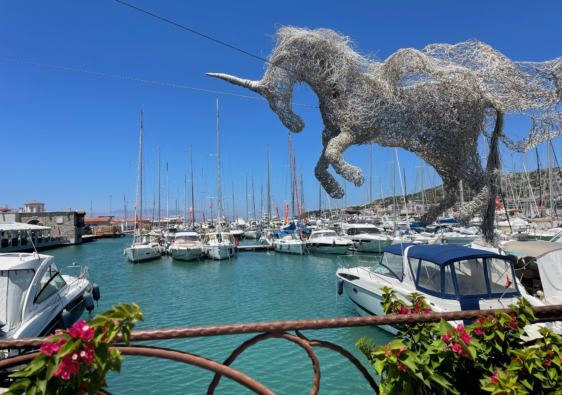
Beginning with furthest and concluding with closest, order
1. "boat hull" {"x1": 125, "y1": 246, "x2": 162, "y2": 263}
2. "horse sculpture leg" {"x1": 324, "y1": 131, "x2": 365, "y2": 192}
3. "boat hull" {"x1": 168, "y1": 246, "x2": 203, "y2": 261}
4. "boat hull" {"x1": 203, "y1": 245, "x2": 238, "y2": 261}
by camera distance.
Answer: "boat hull" {"x1": 203, "y1": 245, "x2": 238, "y2": 261}
"boat hull" {"x1": 125, "y1": 246, "x2": 162, "y2": 263}
"boat hull" {"x1": 168, "y1": 246, "x2": 203, "y2": 261}
"horse sculpture leg" {"x1": 324, "y1": 131, "x2": 365, "y2": 192}

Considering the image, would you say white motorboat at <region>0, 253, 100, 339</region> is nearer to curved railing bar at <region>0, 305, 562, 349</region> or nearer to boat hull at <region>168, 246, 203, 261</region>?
curved railing bar at <region>0, 305, 562, 349</region>

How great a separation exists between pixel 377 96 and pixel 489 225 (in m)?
3.40

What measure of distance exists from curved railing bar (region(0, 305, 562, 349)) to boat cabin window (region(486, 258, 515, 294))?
219 inches

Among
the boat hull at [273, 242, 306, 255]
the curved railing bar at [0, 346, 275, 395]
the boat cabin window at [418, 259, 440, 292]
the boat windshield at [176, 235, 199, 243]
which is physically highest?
the curved railing bar at [0, 346, 275, 395]

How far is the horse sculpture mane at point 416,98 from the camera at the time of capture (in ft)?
17.1

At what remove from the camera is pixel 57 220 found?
43.5 meters

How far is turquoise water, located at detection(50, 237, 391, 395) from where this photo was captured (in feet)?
20.7

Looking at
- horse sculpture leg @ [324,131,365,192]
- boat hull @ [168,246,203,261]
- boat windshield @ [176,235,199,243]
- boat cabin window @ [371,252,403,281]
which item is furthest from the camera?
boat windshield @ [176,235,199,243]

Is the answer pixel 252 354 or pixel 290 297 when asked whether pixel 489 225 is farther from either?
pixel 290 297

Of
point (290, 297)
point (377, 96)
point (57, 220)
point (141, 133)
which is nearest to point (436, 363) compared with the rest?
point (377, 96)

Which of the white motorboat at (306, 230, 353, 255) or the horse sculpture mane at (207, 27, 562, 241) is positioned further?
the white motorboat at (306, 230, 353, 255)

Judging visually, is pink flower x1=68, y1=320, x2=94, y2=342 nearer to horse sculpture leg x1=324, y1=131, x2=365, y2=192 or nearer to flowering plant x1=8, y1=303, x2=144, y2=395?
flowering plant x1=8, y1=303, x2=144, y2=395

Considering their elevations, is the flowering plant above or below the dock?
above

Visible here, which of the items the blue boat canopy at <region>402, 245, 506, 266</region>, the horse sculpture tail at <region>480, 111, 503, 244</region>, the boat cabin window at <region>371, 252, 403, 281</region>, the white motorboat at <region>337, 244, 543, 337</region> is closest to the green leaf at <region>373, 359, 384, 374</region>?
the white motorboat at <region>337, 244, 543, 337</region>
